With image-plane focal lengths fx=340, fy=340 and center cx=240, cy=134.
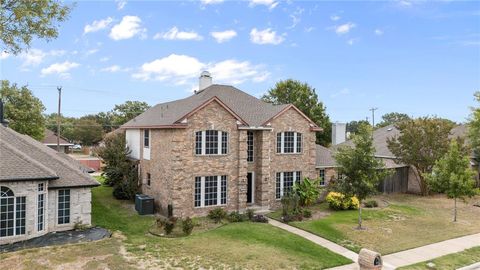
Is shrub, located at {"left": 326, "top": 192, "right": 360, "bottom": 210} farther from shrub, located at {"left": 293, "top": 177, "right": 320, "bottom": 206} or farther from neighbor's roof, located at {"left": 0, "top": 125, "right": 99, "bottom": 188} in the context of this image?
neighbor's roof, located at {"left": 0, "top": 125, "right": 99, "bottom": 188}

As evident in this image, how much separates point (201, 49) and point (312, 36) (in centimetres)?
874

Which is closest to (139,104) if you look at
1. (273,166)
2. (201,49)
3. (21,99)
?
(21,99)

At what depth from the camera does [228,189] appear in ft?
71.8

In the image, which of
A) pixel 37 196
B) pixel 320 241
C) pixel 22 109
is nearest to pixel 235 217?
pixel 320 241

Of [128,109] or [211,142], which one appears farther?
[128,109]

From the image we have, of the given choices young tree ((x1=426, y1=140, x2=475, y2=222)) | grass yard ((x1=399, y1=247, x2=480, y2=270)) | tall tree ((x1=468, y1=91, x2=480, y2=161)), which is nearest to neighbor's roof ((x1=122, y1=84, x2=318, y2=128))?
young tree ((x1=426, y1=140, x2=475, y2=222))

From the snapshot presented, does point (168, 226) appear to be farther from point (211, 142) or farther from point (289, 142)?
point (289, 142)

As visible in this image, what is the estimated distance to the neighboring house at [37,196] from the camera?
49.6 feet

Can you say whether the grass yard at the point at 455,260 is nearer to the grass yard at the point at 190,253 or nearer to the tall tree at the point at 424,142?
the grass yard at the point at 190,253

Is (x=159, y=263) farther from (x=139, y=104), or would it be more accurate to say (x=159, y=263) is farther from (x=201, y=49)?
(x=139, y=104)

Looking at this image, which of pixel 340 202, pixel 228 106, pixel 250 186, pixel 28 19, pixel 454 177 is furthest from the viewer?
pixel 250 186

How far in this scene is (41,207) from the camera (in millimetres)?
16203

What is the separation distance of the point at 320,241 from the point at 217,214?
249 inches

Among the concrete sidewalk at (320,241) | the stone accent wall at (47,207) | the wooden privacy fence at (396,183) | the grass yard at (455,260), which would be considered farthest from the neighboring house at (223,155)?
the grass yard at (455,260)
